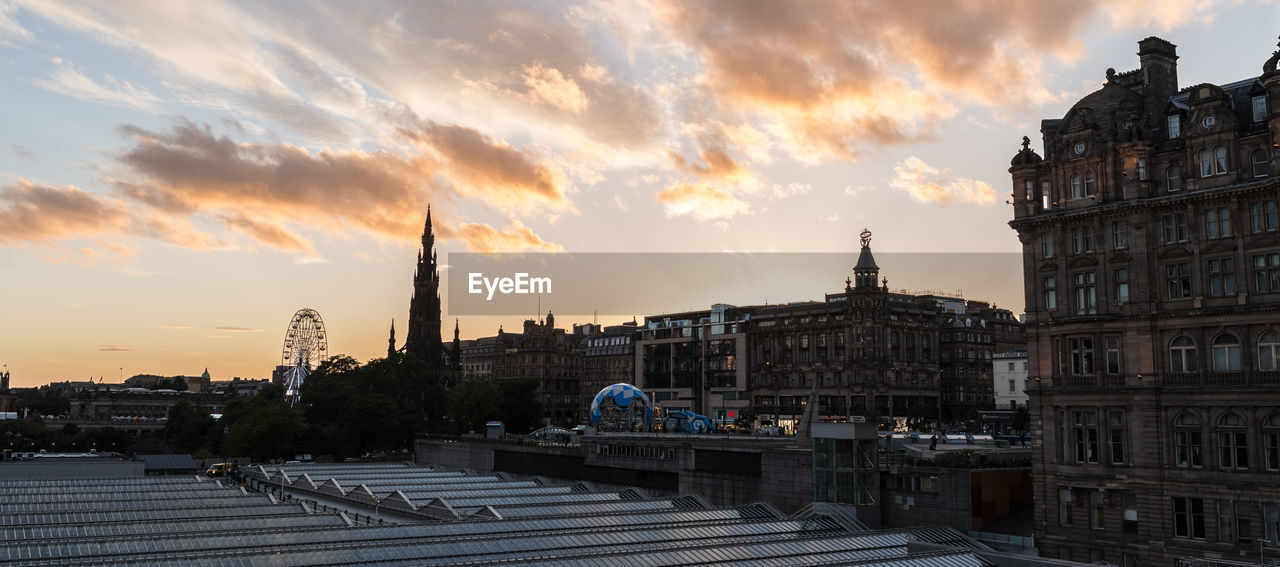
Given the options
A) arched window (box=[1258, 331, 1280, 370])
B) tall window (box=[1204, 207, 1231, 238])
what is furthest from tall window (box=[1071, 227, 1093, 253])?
arched window (box=[1258, 331, 1280, 370])

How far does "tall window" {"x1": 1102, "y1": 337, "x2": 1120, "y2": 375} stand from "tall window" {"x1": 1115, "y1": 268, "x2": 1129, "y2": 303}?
2.58 m

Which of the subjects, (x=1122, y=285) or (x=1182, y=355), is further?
(x=1122, y=285)

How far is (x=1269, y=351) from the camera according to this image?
57.0 meters

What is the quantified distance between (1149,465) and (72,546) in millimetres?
62242

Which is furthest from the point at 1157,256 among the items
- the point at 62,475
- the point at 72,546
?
the point at 62,475

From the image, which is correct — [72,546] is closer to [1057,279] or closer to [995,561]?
[995,561]

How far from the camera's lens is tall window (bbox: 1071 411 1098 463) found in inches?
2534

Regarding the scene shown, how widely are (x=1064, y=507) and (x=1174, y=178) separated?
22.4 metres

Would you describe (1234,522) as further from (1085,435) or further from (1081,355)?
(1081,355)

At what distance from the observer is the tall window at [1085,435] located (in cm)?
6438

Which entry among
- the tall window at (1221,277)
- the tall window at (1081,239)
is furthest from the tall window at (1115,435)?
the tall window at (1081,239)

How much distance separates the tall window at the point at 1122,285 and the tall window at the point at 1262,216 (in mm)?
7532

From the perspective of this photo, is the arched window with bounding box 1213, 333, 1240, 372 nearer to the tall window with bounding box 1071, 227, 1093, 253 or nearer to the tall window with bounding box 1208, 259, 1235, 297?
the tall window with bounding box 1208, 259, 1235, 297

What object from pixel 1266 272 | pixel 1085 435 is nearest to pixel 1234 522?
pixel 1085 435
